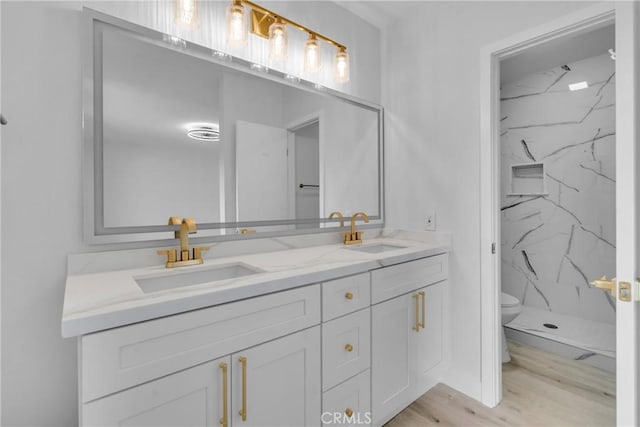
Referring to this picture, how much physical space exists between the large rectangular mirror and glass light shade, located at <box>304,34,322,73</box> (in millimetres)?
101

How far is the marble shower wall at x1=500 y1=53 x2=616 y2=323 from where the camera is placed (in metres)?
2.59

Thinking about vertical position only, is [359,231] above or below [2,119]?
below

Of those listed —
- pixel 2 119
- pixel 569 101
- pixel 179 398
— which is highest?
pixel 569 101

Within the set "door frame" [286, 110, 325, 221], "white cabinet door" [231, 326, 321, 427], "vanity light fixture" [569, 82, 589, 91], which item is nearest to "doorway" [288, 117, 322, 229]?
"door frame" [286, 110, 325, 221]

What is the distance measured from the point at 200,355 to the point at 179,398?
4.8 inches

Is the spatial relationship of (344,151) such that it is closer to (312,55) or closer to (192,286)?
(312,55)

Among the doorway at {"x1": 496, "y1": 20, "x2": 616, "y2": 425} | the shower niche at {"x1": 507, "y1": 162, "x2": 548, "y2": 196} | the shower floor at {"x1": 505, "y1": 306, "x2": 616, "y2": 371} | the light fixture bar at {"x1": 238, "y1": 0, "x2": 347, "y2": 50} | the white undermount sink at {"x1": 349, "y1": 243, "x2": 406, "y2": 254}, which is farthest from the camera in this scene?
the shower niche at {"x1": 507, "y1": 162, "x2": 548, "y2": 196}

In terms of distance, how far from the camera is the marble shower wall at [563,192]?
2.59 meters

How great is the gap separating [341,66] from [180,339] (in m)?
1.72

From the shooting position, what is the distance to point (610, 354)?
6.77 feet

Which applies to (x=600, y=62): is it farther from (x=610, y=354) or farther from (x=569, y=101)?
(x=610, y=354)

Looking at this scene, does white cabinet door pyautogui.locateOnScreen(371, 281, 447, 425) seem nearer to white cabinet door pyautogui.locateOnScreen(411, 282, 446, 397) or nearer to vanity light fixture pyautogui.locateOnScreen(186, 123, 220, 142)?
white cabinet door pyautogui.locateOnScreen(411, 282, 446, 397)

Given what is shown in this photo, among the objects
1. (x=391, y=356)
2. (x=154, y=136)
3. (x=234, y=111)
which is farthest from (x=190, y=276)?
(x=391, y=356)

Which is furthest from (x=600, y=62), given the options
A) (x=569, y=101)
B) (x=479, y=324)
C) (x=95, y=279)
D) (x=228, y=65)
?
Answer: (x=95, y=279)
